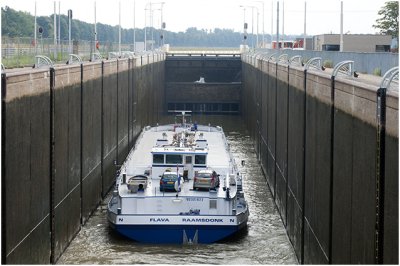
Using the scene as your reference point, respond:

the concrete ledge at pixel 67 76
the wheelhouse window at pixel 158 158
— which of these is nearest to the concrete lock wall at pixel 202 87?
the wheelhouse window at pixel 158 158

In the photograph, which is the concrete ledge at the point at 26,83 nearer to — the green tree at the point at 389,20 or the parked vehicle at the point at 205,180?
the parked vehicle at the point at 205,180

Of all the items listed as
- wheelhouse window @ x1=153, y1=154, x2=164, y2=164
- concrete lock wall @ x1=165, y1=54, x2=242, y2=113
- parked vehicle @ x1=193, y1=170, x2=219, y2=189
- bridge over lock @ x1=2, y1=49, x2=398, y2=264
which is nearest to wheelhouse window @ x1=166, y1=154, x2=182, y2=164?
wheelhouse window @ x1=153, y1=154, x2=164, y2=164

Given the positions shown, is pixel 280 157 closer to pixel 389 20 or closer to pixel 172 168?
pixel 172 168

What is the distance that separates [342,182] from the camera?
736 inches

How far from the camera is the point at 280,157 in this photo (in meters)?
34.6

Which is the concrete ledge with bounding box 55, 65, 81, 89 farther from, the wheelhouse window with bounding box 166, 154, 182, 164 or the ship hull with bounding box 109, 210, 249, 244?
the ship hull with bounding box 109, 210, 249, 244

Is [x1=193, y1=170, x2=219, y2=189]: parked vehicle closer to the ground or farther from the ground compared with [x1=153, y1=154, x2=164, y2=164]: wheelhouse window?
closer to the ground

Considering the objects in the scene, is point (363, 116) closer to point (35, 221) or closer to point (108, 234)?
point (35, 221)

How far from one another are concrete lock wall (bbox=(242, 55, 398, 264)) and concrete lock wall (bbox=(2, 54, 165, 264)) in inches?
264

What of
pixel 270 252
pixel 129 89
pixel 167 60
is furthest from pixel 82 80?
pixel 167 60

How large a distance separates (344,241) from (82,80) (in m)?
15.4

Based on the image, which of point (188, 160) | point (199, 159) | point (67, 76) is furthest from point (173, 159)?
point (67, 76)

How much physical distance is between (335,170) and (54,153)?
8301mm

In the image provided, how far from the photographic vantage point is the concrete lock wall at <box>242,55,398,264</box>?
1464 centimetres
